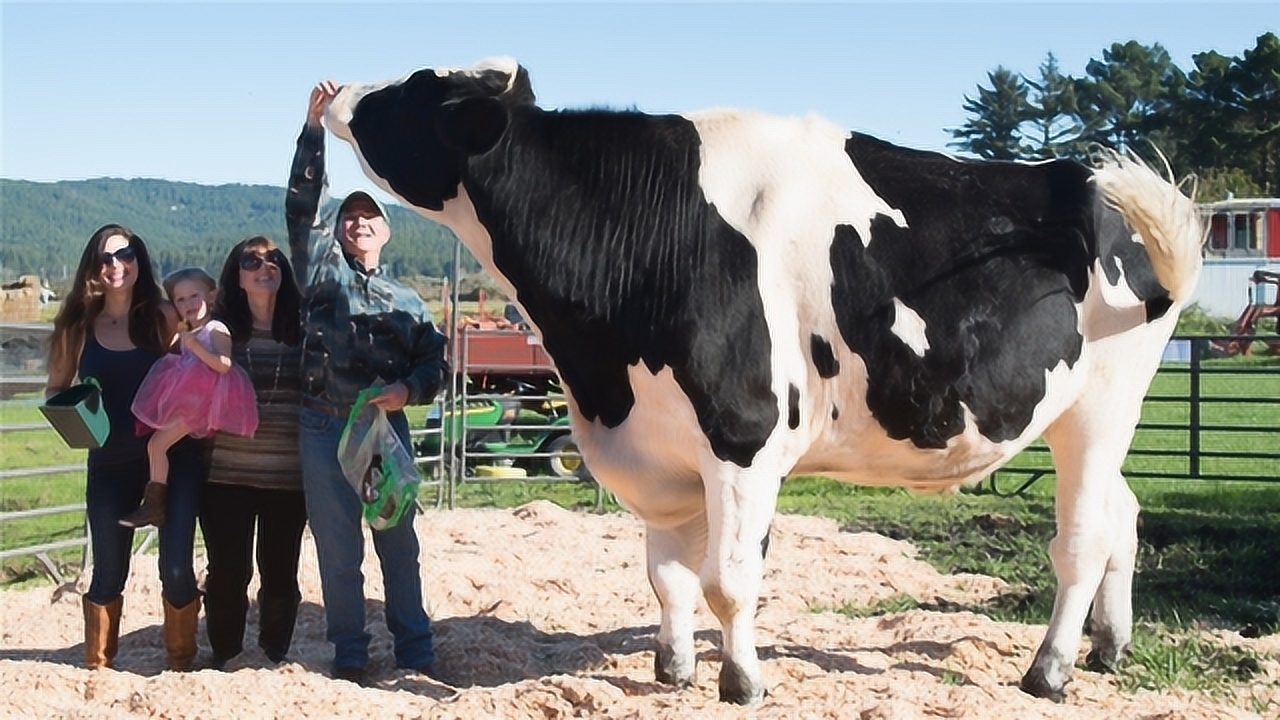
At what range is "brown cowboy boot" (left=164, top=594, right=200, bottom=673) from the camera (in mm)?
5793

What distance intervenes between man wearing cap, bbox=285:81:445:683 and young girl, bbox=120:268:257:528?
0.27 metres

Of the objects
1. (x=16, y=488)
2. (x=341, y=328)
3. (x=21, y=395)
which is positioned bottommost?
(x=16, y=488)

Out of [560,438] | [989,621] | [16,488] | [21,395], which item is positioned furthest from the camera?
[560,438]

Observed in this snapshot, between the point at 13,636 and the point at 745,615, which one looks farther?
the point at 13,636

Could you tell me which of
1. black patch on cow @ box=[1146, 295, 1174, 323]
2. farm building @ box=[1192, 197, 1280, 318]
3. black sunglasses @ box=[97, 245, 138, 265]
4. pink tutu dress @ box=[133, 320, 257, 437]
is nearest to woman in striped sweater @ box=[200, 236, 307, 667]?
pink tutu dress @ box=[133, 320, 257, 437]

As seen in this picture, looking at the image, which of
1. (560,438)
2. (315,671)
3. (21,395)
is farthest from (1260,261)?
(315,671)

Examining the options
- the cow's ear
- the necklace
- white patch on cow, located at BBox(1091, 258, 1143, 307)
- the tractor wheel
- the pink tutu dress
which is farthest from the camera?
the tractor wheel

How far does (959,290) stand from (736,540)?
1.23m

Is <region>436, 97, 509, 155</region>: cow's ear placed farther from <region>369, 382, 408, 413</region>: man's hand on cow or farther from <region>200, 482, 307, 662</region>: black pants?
<region>200, 482, 307, 662</region>: black pants

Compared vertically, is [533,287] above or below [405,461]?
above

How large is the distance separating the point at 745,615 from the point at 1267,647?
2539mm

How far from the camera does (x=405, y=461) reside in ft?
18.5

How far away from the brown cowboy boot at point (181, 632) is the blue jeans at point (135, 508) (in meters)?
0.03

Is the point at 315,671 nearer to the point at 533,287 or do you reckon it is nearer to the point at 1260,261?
the point at 533,287
